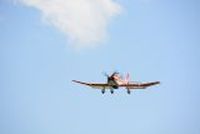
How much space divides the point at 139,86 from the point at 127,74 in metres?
5.30

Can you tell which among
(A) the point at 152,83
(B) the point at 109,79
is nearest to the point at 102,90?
(B) the point at 109,79

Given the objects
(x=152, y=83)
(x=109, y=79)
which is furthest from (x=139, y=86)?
(x=109, y=79)

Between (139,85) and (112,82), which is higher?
(139,85)

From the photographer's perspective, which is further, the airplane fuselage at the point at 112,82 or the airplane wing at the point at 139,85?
the airplane wing at the point at 139,85

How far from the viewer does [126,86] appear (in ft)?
252

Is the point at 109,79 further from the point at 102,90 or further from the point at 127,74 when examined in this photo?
the point at 127,74

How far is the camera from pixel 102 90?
75812 mm

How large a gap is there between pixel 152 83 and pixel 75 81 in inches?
495

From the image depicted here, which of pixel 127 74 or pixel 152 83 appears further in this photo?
pixel 127 74

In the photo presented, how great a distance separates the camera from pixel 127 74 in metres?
83.6

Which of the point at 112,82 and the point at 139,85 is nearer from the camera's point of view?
the point at 112,82

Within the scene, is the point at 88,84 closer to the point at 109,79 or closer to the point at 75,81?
the point at 75,81

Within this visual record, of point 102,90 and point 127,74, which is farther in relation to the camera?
point 127,74

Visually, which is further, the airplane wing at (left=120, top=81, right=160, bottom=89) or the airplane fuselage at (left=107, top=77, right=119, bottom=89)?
the airplane wing at (left=120, top=81, right=160, bottom=89)
